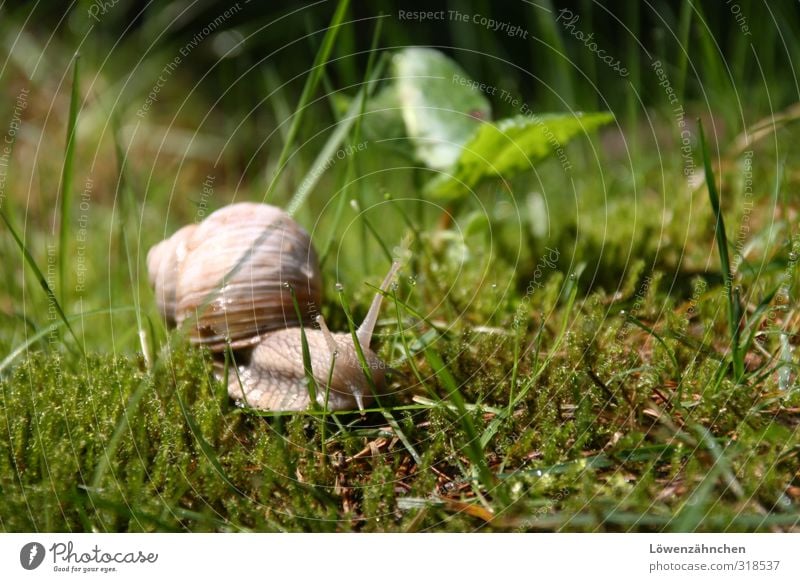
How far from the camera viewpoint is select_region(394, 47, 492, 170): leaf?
63.5 inches

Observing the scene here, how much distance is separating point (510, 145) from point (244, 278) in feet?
1.85

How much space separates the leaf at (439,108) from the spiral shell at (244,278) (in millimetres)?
402

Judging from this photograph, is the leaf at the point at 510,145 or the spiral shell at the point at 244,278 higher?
the leaf at the point at 510,145

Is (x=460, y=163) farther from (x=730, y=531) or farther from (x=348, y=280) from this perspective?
(x=730, y=531)

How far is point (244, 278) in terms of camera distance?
1317 millimetres
